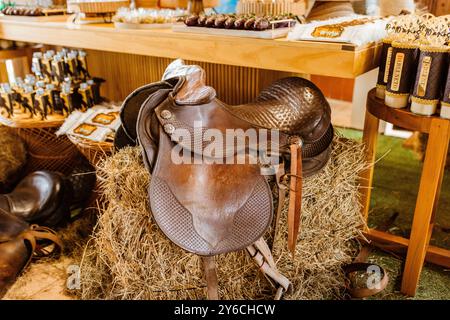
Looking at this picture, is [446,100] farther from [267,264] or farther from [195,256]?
[195,256]

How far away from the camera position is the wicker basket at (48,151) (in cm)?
234

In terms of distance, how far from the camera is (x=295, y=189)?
134 centimetres

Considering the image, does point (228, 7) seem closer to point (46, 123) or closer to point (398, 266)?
point (46, 123)

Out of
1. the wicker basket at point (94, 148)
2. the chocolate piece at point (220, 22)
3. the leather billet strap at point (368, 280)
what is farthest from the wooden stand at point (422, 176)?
the wicker basket at point (94, 148)

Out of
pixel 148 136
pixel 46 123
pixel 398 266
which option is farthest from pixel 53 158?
pixel 398 266

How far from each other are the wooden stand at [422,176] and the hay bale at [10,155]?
75.7 inches

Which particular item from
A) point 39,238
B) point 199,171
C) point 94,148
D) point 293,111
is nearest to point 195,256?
point 199,171

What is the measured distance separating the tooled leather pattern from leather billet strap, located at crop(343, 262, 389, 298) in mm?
623

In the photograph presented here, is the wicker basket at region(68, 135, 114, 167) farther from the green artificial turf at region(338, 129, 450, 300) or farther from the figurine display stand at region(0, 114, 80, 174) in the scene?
the green artificial turf at region(338, 129, 450, 300)

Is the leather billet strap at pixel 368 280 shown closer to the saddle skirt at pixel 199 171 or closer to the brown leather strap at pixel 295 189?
the brown leather strap at pixel 295 189

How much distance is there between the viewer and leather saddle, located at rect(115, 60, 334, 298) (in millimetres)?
1260

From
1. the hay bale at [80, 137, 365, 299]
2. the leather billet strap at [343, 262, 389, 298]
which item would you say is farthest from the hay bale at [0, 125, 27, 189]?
the leather billet strap at [343, 262, 389, 298]

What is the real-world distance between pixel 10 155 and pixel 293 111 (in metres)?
1.77

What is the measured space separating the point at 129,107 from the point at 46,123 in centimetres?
97
